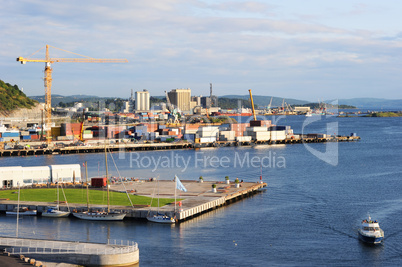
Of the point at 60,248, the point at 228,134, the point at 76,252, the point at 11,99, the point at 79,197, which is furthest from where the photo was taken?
the point at 11,99

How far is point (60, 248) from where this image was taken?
2073 centimetres

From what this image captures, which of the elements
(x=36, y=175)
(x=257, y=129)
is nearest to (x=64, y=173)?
(x=36, y=175)

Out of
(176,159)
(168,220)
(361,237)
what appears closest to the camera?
(361,237)

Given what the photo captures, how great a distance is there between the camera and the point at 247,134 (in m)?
89.2

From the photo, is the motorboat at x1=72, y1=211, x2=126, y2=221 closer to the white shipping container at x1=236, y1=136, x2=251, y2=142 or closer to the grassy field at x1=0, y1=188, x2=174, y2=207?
the grassy field at x1=0, y1=188, x2=174, y2=207

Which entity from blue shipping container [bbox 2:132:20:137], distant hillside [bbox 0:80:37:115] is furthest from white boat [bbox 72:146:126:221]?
distant hillside [bbox 0:80:37:115]

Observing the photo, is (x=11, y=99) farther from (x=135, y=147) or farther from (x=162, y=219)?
(x=162, y=219)

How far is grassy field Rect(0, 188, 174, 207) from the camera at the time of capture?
31344 millimetres

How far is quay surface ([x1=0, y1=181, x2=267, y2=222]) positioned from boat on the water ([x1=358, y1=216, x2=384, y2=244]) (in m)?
8.92

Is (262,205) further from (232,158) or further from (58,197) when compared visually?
(232,158)

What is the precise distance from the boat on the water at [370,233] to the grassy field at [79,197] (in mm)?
10952

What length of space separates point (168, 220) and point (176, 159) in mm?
34861

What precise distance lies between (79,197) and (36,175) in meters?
6.63

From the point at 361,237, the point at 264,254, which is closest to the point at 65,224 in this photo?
the point at 264,254
